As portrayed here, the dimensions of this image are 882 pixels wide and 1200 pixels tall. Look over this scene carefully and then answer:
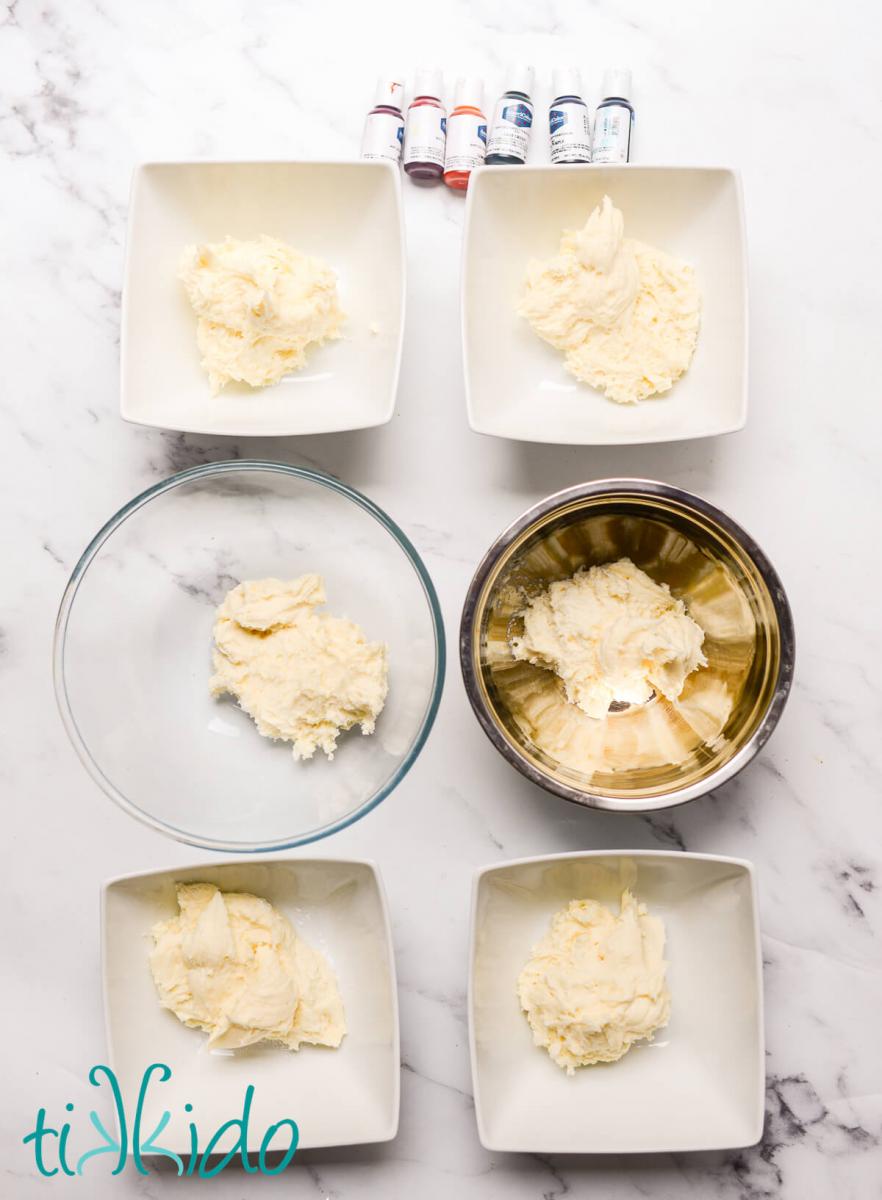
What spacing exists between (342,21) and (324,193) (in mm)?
397

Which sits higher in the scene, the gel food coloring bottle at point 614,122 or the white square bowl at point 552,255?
the gel food coloring bottle at point 614,122

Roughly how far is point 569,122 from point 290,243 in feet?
1.78

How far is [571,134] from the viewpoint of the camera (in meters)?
1.73

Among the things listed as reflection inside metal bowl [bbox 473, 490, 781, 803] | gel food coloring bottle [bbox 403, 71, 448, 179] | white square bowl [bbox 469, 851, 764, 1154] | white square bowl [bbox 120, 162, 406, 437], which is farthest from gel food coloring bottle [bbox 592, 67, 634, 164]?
white square bowl [bbox 469, 851, 764, 1154]

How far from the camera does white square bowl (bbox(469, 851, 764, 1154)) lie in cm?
158

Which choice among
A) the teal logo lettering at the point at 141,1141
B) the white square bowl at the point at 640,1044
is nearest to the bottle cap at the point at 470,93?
the white square bowl at the point at 640,1044

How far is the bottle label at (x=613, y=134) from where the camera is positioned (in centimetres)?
174

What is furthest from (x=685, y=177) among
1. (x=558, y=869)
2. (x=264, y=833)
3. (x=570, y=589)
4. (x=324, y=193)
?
(x=264, y=833)

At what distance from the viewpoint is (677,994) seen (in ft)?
5.43

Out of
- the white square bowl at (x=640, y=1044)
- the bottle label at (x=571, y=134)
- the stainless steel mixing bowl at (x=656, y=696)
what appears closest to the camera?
the stainless steel mixing bowl at (x=656, y=696)

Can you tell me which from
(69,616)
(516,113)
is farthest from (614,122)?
(69,616)

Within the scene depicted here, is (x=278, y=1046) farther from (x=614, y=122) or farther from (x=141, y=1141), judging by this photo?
(x=614, y=122)

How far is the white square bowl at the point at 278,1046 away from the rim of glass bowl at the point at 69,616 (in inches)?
3.4

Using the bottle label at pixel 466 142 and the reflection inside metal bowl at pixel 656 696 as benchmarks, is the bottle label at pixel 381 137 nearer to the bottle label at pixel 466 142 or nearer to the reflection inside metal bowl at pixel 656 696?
the bottle label at pixel 466 142
